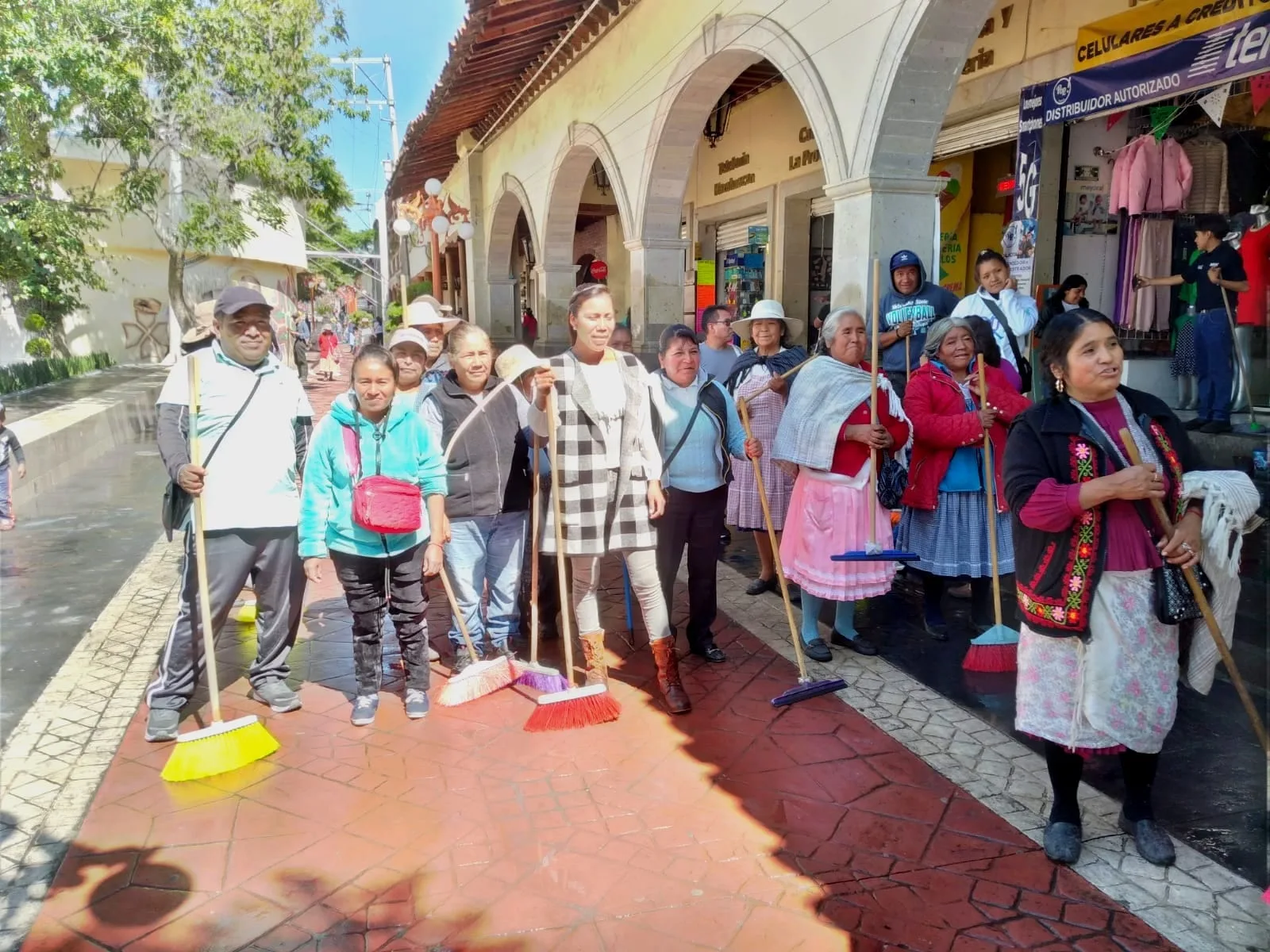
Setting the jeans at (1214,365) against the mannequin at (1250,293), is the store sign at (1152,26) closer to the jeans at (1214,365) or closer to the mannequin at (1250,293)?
the mannequin at (1250,293)

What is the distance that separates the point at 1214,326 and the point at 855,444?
4.51 meters

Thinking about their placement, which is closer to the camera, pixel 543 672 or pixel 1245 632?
pixel 543 672

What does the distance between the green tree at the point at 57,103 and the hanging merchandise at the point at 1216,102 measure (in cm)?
1370

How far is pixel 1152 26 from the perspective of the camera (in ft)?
21.9

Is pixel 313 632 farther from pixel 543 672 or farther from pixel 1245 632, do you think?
pixel 1245 632

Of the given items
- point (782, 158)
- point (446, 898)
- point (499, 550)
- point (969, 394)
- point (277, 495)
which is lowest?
point (446, 898)

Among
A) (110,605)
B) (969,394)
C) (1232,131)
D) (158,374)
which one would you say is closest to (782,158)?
(1232,131)

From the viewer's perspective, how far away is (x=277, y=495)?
3.87 m

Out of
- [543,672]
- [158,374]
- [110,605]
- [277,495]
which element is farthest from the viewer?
[158,374]

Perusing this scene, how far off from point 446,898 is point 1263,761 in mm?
3153

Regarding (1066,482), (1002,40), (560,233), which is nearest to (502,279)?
(560,233)

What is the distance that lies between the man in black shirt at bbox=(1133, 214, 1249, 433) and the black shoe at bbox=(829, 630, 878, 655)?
4.08 metres

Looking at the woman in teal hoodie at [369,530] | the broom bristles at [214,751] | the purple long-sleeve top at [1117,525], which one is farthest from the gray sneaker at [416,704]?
the purple long-sleeve top at [1117,525]

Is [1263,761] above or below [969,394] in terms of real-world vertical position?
below
